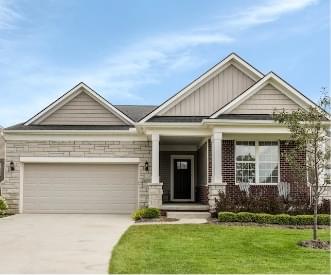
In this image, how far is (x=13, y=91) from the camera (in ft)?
75.8

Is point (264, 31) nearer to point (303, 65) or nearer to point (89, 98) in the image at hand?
point (303, 65)

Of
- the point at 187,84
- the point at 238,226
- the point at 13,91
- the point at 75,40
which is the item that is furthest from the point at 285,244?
the point at 13,91

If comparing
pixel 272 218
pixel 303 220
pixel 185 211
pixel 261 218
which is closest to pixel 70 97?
pixel 185 211

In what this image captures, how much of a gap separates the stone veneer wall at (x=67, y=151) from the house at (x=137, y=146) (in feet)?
0.13

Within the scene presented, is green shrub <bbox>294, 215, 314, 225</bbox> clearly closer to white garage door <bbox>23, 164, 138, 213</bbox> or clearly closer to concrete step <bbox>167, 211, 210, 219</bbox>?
concrete step <bbox>167, 211, 210, 219</bbox>

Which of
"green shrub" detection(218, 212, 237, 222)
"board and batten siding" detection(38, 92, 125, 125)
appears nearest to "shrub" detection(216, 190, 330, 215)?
"green shrub" detection(218, 212, 237, 222)

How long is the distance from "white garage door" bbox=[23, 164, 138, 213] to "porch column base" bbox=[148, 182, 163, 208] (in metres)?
2.67

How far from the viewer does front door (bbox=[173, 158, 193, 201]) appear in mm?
22875

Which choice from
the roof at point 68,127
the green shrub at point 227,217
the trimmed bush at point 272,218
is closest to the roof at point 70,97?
the roof at point 68,127

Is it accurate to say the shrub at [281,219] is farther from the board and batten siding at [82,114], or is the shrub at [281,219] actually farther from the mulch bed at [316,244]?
the board and batten siding at [82,114]

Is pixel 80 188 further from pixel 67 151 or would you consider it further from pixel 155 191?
pixel 155 191

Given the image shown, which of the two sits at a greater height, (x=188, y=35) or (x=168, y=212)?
(x=188, y=35)

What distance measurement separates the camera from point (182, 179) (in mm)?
23016

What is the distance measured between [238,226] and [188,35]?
840 cm
